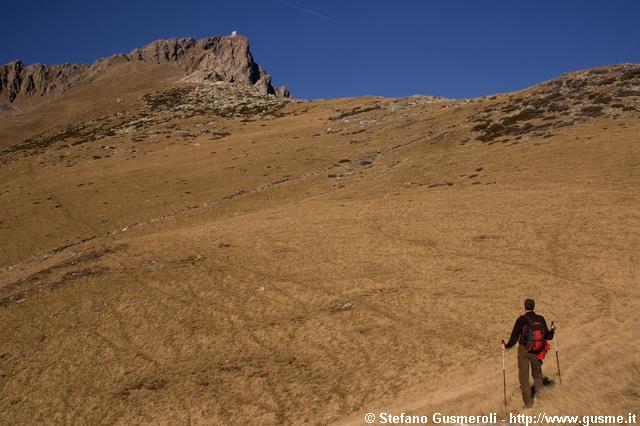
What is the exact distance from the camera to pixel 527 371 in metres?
11.1

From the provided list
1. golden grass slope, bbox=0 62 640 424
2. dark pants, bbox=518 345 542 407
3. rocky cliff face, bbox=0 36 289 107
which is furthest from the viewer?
rocky cliff face, bbox=0 36 289 107

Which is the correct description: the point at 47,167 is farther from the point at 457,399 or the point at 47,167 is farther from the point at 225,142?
the point at 457,399

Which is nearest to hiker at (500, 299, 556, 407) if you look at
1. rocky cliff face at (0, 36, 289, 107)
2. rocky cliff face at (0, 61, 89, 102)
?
rocky cliff face at (0, 36, 289, 107)

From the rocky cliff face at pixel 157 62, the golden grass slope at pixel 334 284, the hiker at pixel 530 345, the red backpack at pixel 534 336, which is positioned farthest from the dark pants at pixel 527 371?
the rocky cliff face at pixel 157 62

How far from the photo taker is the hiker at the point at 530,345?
11119mm

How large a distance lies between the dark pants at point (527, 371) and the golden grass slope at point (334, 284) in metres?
0.33

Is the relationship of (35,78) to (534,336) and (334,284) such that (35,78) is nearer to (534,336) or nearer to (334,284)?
(334,284)

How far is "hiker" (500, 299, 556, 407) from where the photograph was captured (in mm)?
11119

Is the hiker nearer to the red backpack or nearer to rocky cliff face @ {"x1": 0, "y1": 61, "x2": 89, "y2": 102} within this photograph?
the red backpack

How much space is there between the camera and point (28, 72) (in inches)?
7013

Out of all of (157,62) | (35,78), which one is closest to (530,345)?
(157,62)

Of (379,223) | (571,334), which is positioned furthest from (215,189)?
(571,334)

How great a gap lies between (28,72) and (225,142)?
142551 millimetres

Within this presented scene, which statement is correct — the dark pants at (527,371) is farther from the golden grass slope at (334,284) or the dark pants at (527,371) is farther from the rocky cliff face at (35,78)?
the rocky cliff face at (35,78)
